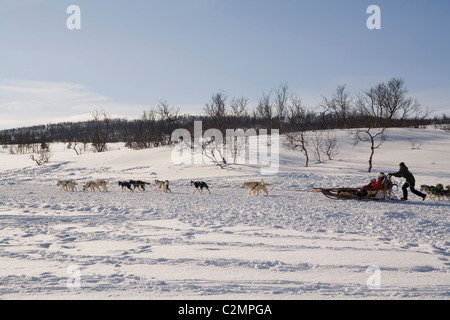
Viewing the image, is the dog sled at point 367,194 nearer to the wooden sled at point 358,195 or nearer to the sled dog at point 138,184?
the wooden sled at point 358,195

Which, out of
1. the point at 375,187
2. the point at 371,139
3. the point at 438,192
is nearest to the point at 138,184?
the point at 375,187

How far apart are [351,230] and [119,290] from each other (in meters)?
4.53

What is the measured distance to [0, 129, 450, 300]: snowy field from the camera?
354 centimetres

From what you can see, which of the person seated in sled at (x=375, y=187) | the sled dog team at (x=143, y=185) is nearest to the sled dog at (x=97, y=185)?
the sled dog team at (x=143, y=185)

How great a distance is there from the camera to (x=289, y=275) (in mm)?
3898

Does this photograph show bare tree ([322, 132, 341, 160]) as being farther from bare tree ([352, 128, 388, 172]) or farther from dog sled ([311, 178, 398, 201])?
dog sled ([311, 178, 398, 201])

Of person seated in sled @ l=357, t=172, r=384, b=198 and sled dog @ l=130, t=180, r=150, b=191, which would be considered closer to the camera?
person seated in sled @ l=357, t=172, r=384, b=198

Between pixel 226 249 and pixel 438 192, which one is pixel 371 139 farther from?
pixel 226 249

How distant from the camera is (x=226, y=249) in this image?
16.3 feet

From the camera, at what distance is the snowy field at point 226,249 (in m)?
3.54

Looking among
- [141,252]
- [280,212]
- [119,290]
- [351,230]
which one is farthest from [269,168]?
[119,290]

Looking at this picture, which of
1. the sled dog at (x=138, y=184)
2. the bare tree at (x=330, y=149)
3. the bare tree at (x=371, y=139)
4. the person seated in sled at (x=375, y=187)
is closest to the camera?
the person seated in sled at (x=375, y=187)

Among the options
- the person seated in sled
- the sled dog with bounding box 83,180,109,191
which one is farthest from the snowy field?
the sled dog with bounding box 83,180,109,191
